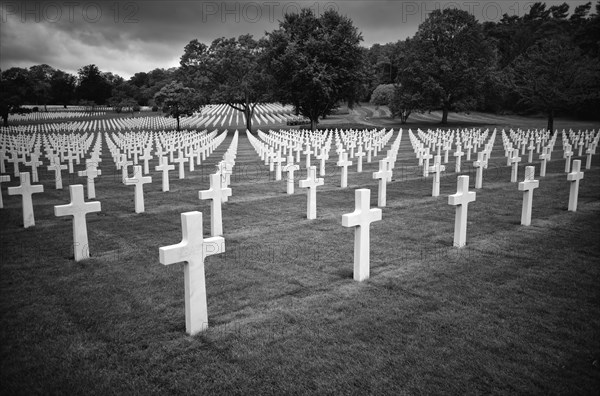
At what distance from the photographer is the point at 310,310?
4.98 m

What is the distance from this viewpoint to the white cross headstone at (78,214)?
Result: 6.66m

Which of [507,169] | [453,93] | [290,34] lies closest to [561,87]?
[453,93]

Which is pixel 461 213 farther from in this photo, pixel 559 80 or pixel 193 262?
pixel 559 80

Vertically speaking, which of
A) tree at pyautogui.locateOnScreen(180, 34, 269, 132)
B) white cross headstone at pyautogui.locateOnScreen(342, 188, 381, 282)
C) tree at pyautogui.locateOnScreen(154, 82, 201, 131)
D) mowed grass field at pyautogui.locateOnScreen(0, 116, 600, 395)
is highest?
tree at pyautogui.locateOnScreen(180, 34, 269, 132)

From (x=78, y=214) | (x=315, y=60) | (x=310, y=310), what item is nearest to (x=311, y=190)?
(x=78, y=214)

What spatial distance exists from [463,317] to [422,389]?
4.71 ft

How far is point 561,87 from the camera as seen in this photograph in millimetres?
40188

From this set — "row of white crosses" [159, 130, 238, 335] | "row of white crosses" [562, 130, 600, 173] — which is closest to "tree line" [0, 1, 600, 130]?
"row of white crosses" [562, 130, 600, 173]

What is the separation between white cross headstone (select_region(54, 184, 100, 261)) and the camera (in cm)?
666

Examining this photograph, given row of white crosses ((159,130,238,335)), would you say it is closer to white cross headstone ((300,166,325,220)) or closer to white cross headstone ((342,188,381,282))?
white cross headstone ((342,188,381,282))

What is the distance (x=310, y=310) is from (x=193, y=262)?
139 cm

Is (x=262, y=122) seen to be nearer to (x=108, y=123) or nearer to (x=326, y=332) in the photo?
(x=108, y=123)

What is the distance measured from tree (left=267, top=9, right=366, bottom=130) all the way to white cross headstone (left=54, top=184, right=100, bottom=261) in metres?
34.7

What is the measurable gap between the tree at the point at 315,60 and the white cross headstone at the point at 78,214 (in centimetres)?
3467
